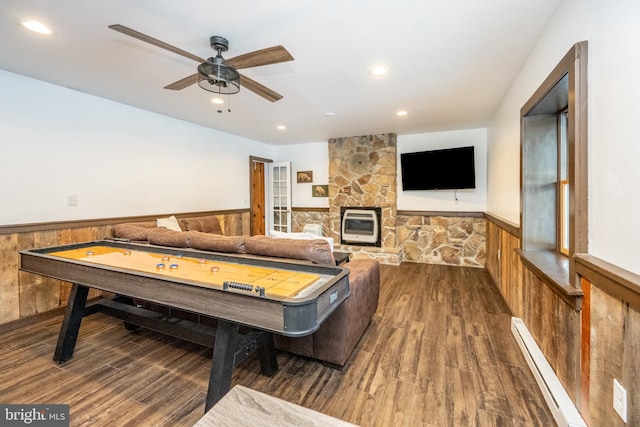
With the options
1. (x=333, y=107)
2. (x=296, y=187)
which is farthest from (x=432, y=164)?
(x=296, y=187)

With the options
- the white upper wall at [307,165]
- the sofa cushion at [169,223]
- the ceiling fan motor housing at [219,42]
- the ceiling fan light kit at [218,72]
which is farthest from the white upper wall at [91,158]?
the ceiling fan motor housing at [219,42]

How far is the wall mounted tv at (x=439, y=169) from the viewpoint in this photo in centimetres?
492

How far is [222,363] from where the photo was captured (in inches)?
61.4

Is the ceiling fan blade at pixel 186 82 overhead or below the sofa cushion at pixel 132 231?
overhead

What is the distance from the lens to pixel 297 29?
2.04m

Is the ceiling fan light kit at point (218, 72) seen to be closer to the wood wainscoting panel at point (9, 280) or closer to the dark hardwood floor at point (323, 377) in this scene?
the dark hardwood floor at point (323, 377)

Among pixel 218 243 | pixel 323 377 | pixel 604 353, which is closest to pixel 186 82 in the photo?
pixel 218 243

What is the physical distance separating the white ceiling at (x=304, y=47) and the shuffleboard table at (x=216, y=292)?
5.54ft

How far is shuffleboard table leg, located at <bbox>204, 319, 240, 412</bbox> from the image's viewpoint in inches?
60.5

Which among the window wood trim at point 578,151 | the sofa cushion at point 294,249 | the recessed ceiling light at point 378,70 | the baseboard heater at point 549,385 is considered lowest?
the baseboard heater at point 549,385

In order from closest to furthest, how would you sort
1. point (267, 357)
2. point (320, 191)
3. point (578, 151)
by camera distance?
1. point (578, 151)
2. point (267, 357)
3. point (320, 191)

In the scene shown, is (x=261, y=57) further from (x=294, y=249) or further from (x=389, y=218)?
(x=389, y=218)

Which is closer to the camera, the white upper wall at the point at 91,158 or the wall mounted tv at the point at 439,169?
the white upper wall at the point at 91,158

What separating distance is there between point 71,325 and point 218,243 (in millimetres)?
1257
